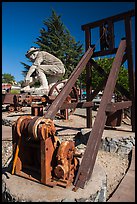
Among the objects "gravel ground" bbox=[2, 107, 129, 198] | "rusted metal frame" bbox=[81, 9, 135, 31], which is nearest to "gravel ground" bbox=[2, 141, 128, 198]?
"gravel ground" bbox=[2, 107, 129, 198]

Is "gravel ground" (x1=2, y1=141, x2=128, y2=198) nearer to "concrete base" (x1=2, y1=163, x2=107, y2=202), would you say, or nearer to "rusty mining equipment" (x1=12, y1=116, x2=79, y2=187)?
"concrete base" (x1=2, y1=163, x2=107, y2=202)

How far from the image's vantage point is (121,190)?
93.7 inches

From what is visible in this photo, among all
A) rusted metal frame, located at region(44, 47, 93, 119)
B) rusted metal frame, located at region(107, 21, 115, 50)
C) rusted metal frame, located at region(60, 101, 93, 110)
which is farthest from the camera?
rusted metal frame, located at region(107, 21, 115, 50)

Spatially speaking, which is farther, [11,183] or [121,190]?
[121,190]

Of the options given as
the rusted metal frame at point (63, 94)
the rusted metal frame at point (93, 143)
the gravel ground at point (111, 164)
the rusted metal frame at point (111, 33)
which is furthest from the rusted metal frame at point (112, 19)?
the gravel ground at point (111, 164)

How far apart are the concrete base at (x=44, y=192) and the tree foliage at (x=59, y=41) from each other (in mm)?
26250

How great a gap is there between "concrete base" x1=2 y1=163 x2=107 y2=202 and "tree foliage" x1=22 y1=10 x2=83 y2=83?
1033 inches

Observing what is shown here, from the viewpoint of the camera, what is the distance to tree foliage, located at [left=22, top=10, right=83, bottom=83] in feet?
92.1

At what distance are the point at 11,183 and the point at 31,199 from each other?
38 cm

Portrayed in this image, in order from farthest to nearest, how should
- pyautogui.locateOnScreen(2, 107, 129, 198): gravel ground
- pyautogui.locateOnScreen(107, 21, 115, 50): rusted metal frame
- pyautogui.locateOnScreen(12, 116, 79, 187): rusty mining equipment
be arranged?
pyautogui.locateOnScreen(107, 21, 115, 50): rusted metal frame, pyautogui.locateOnScreen(2, 107, 129, 198): gravel ground, pyautogui.locateOnScreen(12, 116, 79, 187): rusty mining equipment

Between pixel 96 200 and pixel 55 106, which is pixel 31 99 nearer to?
pixel 55 106

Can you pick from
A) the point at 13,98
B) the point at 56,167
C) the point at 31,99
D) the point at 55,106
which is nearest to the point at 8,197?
the point at 56,167

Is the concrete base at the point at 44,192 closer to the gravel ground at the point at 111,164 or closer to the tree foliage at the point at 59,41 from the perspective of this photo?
the gravel ground at the point at 111,164

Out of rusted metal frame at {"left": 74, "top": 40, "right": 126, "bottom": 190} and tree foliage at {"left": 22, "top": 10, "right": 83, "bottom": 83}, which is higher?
tree foliage at {"left": 22, "top": 10, "right": 83, "bottom": 83}
